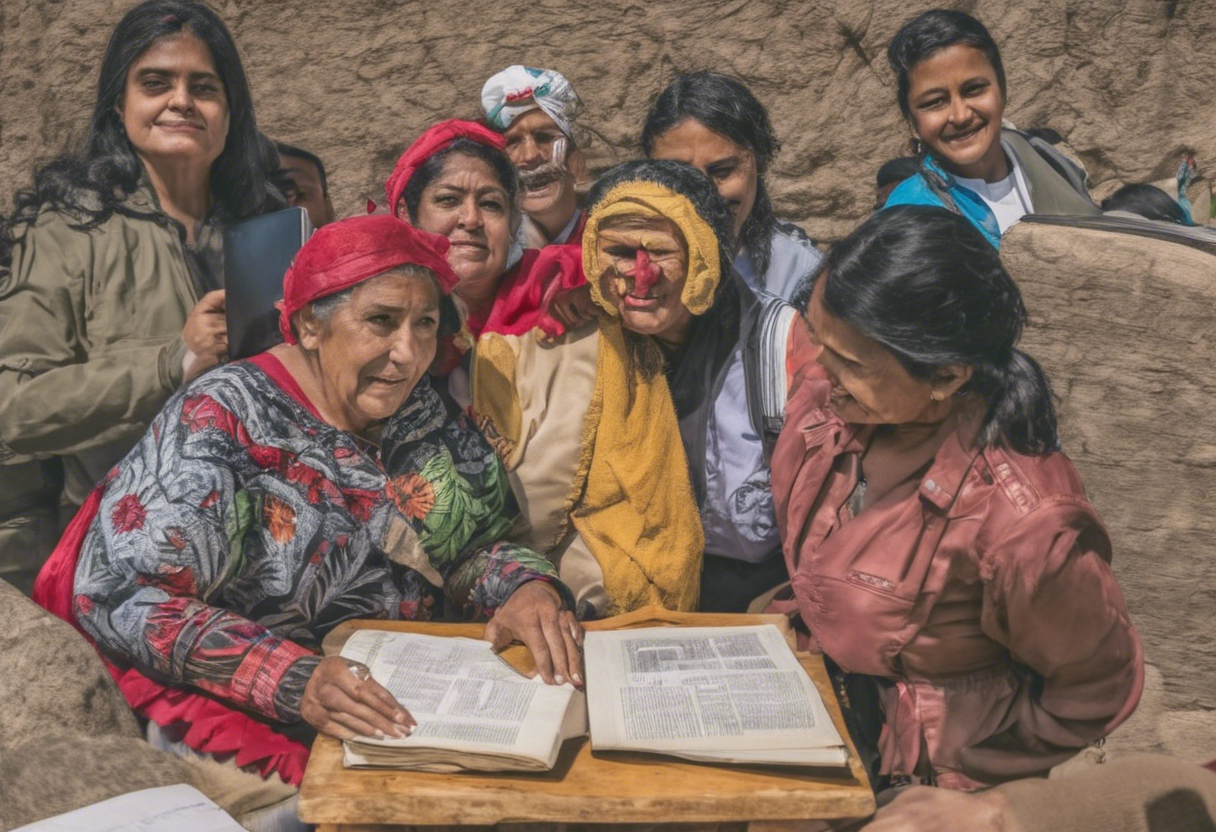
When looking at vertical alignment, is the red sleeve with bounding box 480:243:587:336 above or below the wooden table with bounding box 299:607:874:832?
above

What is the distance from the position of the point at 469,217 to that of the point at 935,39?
4.88ft

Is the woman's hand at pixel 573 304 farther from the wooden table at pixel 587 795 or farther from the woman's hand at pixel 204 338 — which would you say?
the wooden table at pixel 587 795

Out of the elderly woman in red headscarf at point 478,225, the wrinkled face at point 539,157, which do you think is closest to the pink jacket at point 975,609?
the elderly woman in red headscarf at point 478,225

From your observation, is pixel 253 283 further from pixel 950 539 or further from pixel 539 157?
pixel 950 539

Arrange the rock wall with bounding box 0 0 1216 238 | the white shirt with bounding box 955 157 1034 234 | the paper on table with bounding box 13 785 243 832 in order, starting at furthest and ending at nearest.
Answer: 1. the rock wall with bounding box 0 0 1216 238
2. the white shirt with bounding box 955 157 1034 234
3. the paper on table with bounding box 13 785 243 832

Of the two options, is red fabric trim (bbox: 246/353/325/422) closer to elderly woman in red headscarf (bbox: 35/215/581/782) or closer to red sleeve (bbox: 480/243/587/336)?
elderly woman in red headscarf (bbox: 35/215/581/782)

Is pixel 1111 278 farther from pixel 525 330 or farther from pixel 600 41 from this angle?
pixel 600 41

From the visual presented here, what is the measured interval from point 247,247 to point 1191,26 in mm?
3734

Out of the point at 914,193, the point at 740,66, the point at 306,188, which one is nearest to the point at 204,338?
the point at 306,188

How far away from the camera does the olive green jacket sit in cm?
285

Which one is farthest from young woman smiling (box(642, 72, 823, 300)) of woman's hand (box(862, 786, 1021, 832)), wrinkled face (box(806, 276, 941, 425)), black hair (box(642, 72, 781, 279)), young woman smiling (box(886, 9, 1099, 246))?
woman's hand (box(862, 786, 1021, 832))

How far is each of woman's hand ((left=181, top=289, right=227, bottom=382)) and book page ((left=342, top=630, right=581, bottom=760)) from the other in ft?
2.64

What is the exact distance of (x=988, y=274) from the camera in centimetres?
215

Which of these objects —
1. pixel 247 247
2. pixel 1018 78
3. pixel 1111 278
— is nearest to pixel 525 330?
pixel 247 247
